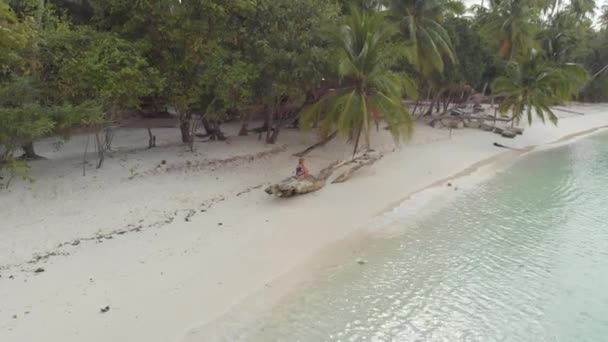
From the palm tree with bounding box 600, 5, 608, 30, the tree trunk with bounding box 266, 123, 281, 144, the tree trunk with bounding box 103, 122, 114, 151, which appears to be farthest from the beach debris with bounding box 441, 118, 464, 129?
the palm tree with bounding box 600, 5, 608, 30

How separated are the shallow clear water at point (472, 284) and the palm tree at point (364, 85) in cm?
392

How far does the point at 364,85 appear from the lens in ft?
45.9

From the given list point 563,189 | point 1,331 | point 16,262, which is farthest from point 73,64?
point 563,189

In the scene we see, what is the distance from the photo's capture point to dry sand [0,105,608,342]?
6207 mm

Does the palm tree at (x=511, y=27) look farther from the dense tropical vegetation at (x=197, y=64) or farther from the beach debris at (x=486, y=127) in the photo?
the dense tropical vegetation at (x=197, y=64)

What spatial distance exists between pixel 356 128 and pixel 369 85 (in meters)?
Result: 1.55

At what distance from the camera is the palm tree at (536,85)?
868 inches

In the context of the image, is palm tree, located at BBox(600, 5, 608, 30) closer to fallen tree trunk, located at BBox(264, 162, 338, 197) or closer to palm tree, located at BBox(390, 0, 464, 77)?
palm tree, located at BBox(390, 0, 464, 77)

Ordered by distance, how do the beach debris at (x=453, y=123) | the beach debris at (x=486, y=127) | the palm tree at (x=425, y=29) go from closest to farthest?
the palm tree at (x=425, y=29) < the beach debris at (x=453, y=123) < the beach debris at (x=486, y=127)

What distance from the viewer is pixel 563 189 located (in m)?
14.9

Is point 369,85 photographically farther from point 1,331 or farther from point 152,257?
point 1,331

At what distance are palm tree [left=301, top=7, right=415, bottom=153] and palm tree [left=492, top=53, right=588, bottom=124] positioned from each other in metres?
11.9

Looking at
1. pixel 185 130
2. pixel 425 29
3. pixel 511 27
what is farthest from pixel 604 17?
pixel 185 130

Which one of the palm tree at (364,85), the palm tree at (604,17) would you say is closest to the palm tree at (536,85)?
the palm tree at (364,85)
